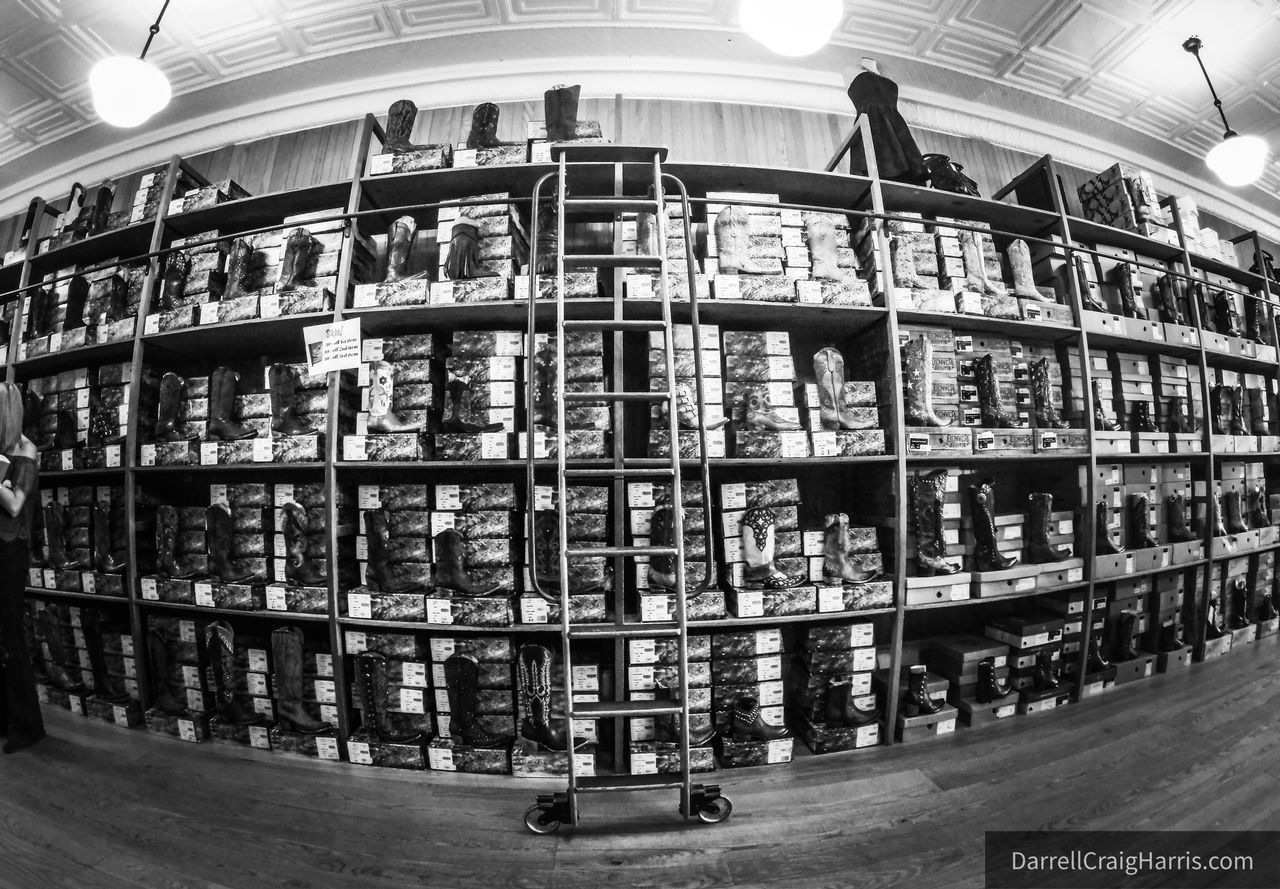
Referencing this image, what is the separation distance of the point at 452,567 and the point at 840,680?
189 centimetres

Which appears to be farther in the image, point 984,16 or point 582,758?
point 984,16

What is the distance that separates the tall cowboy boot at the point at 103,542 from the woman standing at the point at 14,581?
0.92 feet

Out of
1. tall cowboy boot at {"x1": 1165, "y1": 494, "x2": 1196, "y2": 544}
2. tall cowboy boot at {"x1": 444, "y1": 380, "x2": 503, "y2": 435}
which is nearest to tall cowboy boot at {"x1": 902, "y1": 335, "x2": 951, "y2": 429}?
tall cowboy boot at {"x1": 1165, "y1": 494, "x2": 1196, "y2": 544}

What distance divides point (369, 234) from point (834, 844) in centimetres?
358

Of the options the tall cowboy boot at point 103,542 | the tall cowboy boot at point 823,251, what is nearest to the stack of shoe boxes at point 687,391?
the tall cowboy boot at point 823,251

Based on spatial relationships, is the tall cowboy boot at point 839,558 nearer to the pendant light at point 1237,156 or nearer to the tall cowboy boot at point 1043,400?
the tall cowboy boot at point 1043,400

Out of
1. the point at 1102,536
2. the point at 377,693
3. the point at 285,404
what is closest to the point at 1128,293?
the point at 1102,536

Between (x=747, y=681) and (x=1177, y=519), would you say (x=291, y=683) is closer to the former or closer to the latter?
(x=747, y=681)

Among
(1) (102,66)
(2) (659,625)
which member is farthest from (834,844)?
(1) (102,66)

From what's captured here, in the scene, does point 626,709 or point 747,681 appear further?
point 747,681

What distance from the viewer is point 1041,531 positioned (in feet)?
7.82

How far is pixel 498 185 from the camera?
7.96ft

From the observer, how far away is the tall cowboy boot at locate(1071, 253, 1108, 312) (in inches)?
106

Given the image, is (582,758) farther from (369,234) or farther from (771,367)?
(369,234)
